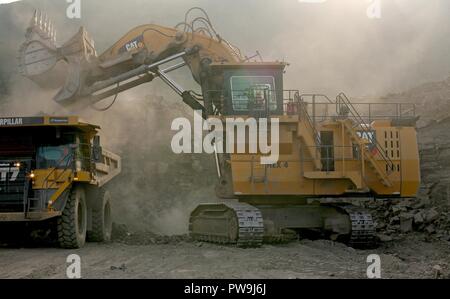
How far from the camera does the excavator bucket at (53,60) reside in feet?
47.5

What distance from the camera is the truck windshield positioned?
12.9 metres

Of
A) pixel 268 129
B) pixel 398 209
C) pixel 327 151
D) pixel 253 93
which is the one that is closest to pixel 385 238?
pixel 398 209

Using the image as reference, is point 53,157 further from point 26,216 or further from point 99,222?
point 99,222

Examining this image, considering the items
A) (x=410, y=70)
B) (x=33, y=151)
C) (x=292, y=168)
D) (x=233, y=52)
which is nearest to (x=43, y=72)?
(x=33, y=151)

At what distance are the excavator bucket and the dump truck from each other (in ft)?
4.95

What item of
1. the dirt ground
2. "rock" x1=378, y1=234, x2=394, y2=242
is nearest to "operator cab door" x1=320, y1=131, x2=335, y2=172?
the dirt ground

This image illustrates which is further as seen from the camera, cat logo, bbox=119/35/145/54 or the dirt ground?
cat logo, bbox=119/35/145/54

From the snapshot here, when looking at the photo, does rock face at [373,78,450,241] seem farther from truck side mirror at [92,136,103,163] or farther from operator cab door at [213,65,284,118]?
truck side mirror at [92,136,103,163]

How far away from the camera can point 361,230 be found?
44.8ft

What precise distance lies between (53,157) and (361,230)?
6.30 metres

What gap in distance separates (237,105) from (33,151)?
410 cm

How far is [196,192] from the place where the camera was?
2369 centimetres

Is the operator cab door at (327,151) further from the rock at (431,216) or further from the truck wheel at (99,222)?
the truck wheel at (99,222)
